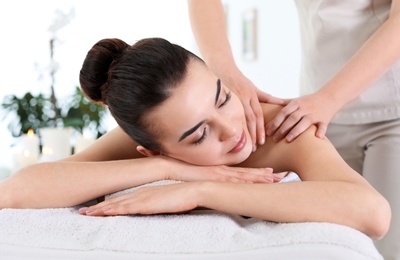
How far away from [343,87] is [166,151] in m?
0.52

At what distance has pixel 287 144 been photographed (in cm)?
163

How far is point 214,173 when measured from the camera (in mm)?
1494

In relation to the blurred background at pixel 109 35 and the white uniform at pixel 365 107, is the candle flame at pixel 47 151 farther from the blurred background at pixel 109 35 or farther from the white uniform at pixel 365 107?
the white uniform at pixel 365 107

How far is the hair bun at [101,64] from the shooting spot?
155 cm

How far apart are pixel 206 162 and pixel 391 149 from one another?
0.60 meters

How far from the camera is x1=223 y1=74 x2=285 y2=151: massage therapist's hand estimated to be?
5.43ft

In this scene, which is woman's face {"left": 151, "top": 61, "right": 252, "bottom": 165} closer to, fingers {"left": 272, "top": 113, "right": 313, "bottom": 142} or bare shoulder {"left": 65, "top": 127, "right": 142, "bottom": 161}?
fingers {"left": 272, "top": 113, "right": 313, "bottom": 142}

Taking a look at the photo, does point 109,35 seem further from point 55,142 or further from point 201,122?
point 201,122

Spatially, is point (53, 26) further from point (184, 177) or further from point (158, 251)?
point (158, 251)

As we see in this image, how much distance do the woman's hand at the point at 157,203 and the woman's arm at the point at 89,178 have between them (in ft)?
0.45

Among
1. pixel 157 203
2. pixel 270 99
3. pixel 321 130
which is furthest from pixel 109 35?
pixel 157 203

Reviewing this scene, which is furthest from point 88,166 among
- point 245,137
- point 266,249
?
point 266,249

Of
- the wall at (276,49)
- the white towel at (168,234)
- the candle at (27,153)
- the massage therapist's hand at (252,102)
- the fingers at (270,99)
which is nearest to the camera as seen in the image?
the white towel at (168,234)

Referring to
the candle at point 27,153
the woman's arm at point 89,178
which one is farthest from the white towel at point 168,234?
the candle at point 27,153
